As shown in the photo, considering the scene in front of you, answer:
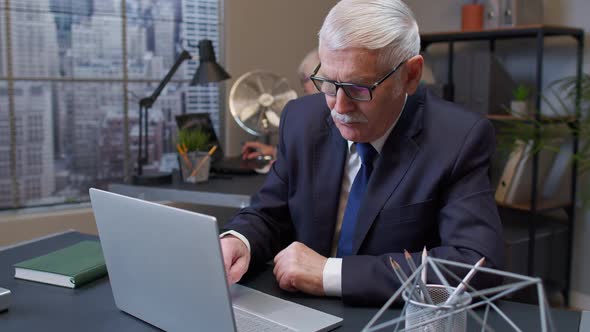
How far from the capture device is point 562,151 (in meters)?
3.44

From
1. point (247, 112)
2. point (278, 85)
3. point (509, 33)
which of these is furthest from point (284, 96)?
point (509, 33)

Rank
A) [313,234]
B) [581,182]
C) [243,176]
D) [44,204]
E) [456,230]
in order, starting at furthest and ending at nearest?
[581,182], [44,204], [243,176], [313,234], [456,230]

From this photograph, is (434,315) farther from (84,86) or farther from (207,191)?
(84,86)

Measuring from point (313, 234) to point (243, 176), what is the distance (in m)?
1.41

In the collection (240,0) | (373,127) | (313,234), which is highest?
(240,0)

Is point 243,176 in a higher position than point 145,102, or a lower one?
lower

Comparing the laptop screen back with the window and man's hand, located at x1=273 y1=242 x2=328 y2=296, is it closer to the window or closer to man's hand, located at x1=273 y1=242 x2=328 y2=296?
man's hand, located at x1=273 y1=242 x2=328 y2=296

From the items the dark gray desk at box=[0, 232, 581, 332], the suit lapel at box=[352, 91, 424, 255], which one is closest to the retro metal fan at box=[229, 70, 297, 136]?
the suit lapel at box=[352, 91, 424, 255]

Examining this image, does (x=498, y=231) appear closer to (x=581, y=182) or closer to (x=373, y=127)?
(x=373, y=127)

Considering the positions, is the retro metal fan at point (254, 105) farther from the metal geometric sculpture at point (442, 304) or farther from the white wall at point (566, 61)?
the metal geometric sculpture at point (442, 304)

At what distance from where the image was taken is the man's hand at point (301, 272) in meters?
1.24

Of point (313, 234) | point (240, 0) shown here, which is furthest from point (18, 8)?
point (313, 234)

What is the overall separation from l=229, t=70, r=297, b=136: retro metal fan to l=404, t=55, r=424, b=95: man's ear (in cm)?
196

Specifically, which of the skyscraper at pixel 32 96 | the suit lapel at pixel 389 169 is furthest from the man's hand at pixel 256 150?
the suit lapel at pixel 389 169
